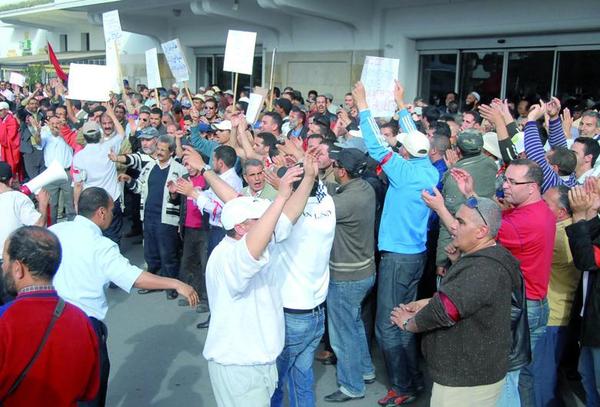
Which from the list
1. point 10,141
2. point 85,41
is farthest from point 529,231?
point 85,41

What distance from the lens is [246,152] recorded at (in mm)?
5703

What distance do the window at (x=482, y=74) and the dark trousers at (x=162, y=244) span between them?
25.3ft

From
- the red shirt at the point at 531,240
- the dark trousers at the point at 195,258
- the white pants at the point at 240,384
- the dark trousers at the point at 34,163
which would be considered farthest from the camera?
the dark trousers at the point at 34,163

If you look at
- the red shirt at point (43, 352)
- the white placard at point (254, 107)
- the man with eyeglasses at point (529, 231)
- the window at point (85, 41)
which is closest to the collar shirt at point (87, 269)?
the red shirt at point (43, 352)

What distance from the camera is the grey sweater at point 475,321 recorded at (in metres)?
2.90

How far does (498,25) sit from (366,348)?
821cm

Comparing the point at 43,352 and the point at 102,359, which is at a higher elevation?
the point at 43,352

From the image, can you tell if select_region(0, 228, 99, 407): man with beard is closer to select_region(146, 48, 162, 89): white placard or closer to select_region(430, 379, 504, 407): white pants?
select_region(430, 379, 504, 407): white pants

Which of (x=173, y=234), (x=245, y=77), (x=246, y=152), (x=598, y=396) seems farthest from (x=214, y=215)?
(x=245, y=77)

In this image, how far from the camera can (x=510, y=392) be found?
11.1ft

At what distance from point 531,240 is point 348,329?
1.58 meters

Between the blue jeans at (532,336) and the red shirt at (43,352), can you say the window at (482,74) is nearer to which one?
the blue jeans at (532,336)

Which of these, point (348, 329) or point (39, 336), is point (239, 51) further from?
point (39, 336)

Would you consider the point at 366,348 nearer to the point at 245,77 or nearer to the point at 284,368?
the point at 284,368
